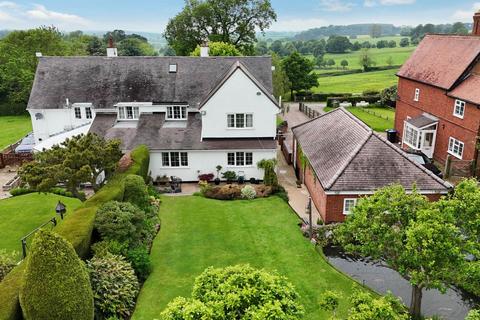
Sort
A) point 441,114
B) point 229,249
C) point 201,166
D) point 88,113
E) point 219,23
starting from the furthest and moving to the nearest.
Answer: point 219,23
point 88,113
point 441,114
point 201,166
point 229,249

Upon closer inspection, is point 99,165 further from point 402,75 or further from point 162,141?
point 402,75

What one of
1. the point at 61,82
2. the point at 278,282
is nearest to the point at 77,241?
the point at 278,282

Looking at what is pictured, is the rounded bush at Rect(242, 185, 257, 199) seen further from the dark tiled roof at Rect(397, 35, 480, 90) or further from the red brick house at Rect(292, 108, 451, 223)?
the dark tiled roof at Rect(397, 35, 480, 90)

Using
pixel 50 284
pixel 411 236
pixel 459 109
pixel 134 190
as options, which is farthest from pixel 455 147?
pixel 50 284

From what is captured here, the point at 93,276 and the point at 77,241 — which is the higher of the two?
the point at 77,241

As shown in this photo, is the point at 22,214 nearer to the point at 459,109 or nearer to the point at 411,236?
the point at 411,236
